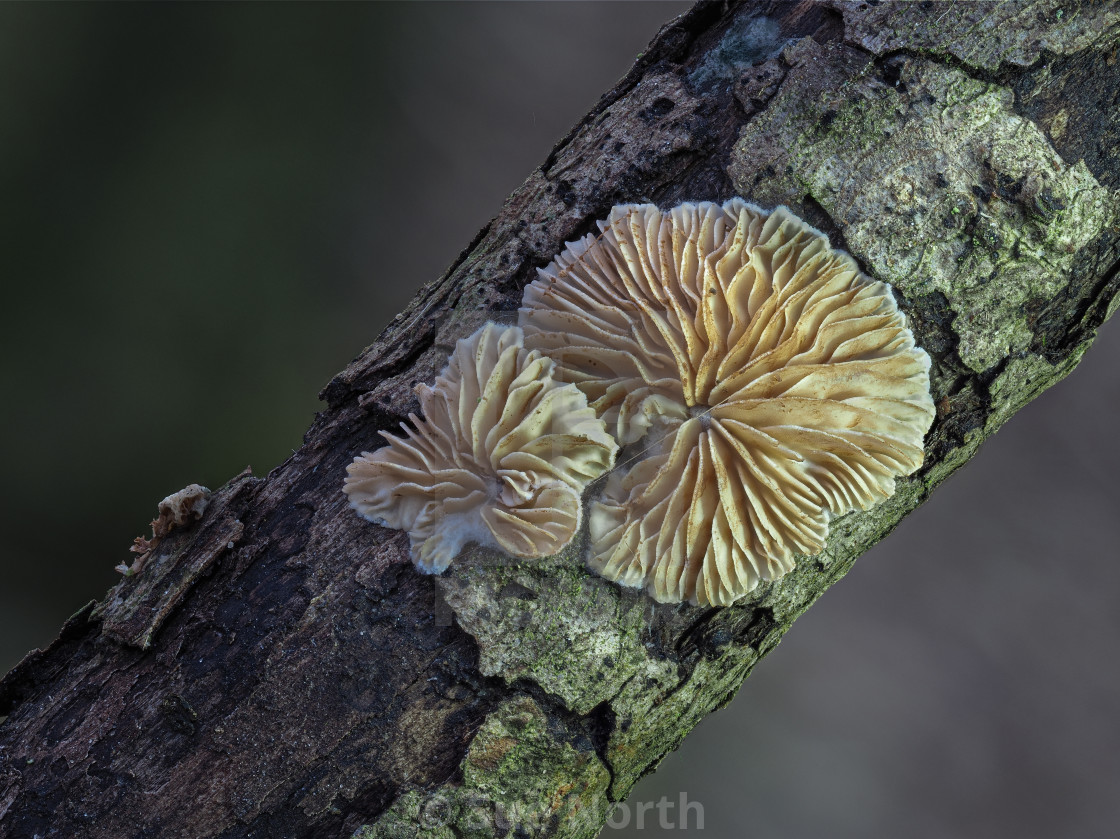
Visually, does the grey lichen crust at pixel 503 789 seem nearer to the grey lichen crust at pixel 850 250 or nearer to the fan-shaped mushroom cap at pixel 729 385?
the grey lichen crust at pixel 850 250

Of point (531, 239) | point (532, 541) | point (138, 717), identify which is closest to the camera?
point (532, 541)

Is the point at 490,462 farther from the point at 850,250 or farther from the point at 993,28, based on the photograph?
the point at 993,28

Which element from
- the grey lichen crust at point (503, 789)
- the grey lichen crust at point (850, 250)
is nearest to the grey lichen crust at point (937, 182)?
the grey lichen crust at point (850, 250)

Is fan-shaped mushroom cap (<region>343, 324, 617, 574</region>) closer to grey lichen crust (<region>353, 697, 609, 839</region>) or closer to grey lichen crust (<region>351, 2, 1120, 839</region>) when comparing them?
grey lichen crust (<region>351, 2, 1120, 839</region>)

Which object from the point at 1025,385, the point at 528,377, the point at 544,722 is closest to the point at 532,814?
the point at 544,722

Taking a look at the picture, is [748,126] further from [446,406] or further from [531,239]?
[446,406]

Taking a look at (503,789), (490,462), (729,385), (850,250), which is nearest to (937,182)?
(850,250)

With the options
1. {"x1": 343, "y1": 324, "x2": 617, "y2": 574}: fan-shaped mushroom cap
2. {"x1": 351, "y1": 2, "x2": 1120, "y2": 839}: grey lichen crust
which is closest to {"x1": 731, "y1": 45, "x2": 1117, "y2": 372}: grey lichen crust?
{"x1": 351, "y1": 2, "x2": 1120, "y2": 839}: grey lichen crust
